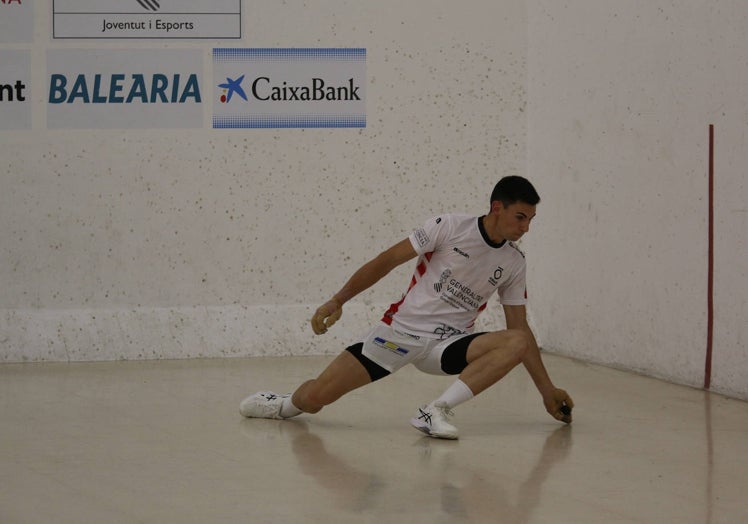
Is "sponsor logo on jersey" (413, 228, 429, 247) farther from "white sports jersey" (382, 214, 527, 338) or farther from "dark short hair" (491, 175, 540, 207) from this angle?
"dark short hair" (491, 175, 540, 207)

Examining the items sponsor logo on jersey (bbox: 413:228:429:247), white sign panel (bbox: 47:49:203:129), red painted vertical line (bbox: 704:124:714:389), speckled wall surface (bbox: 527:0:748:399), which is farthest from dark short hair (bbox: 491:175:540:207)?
white sign panel (bbox: 47:49:203:129)

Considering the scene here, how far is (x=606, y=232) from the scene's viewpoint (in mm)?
6598

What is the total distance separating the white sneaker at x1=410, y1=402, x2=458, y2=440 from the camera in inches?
174

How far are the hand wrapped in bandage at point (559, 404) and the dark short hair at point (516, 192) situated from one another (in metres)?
0.78

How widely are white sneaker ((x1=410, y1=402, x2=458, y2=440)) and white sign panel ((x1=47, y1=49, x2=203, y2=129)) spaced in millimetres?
3116

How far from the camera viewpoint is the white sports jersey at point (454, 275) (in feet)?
15.1

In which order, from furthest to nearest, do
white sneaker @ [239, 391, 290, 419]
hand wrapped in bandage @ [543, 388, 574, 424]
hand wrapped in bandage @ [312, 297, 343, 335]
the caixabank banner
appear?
the caixabank banner
white sneaker @ [239, 391, 290, 419]
hand wrapped in bandage @ [543, 388, 574, 424]
hand wrapped in bandage @ [312, 297, 343, 335]

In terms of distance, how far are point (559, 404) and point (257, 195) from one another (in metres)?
2.91

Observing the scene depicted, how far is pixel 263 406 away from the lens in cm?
487

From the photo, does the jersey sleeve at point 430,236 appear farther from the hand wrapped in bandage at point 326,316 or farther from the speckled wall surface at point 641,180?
the speckled wall surface at point 641,180

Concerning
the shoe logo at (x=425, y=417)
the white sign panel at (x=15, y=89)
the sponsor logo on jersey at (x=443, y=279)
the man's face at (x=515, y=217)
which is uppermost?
the white sign panel at (x=15, y=89)

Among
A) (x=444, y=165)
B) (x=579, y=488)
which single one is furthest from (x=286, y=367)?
(x=579, y=488)

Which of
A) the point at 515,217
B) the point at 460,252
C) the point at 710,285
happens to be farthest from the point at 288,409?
the point at 710,285

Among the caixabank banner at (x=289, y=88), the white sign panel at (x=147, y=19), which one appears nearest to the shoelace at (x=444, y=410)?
the caixabank banner at (x=289, y=88)
